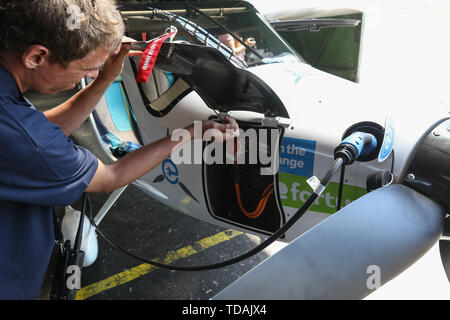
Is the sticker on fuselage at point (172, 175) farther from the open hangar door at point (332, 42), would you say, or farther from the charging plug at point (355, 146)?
the open hangar door at point (332, 42)

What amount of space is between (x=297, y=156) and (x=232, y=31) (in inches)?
44.9

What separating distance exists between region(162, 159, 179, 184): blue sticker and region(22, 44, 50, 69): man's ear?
124 centimetres

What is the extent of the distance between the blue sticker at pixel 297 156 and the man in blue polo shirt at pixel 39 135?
72cm

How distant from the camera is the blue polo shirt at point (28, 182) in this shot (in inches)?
37.9

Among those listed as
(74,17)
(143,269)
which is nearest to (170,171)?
(143,269)

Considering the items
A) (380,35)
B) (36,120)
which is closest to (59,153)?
(36,120)

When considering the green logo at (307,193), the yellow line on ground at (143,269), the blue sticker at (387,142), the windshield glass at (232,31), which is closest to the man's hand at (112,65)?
the windshield glass at (232,31)

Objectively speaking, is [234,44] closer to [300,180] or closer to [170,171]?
[170,171]

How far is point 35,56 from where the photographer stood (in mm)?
1021

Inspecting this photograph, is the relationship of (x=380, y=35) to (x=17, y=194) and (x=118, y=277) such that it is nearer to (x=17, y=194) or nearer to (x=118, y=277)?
(x=118, y=277)

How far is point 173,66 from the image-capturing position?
159 cm

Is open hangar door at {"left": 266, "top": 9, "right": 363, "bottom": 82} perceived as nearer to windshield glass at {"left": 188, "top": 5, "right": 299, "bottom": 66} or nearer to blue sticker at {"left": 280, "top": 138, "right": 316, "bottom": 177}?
windshield glass at {"left": 188, "top": 5, "right": 299, "bottom": 66}
